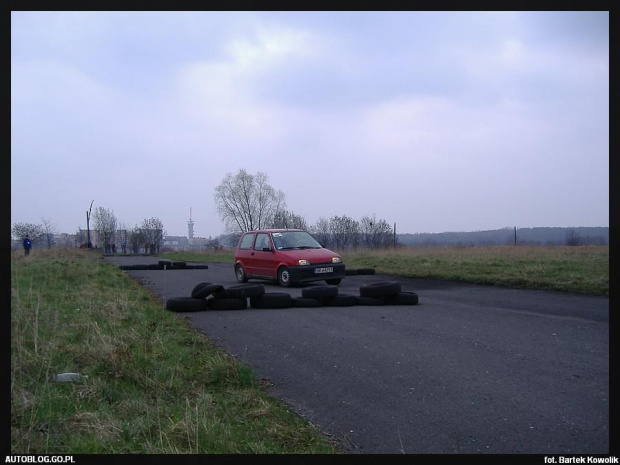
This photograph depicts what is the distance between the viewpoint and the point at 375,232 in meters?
62.9

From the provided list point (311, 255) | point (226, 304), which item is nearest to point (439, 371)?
point (226, 304)

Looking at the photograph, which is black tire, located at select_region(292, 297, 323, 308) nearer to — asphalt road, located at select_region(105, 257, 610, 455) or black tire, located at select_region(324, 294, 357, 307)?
black tire, located at select_region(324, 294, 357, 307)

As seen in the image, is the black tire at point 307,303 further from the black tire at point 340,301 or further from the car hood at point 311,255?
the car hood at point 311,255

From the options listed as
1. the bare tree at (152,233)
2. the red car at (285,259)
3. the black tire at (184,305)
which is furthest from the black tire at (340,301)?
the bare tree at (152,233)

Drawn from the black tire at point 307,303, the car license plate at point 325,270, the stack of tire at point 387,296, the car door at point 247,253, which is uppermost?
the car door at point 247,253

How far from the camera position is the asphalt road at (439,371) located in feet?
13.0

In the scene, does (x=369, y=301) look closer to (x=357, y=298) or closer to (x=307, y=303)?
(x=357, y=298)

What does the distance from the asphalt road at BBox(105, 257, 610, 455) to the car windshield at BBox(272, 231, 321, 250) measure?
239 inches

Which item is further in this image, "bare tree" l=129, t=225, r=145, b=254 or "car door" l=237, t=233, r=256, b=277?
"bare tree" l=129, t=225, r=145, b=254

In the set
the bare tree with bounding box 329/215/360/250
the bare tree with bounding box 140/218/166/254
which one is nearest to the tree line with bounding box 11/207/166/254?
the bare tree with bounding box 140/218/166/254

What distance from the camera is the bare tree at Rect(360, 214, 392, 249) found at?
59.1 m

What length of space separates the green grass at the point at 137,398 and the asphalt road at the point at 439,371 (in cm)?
38

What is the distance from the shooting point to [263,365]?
6.29 meters
